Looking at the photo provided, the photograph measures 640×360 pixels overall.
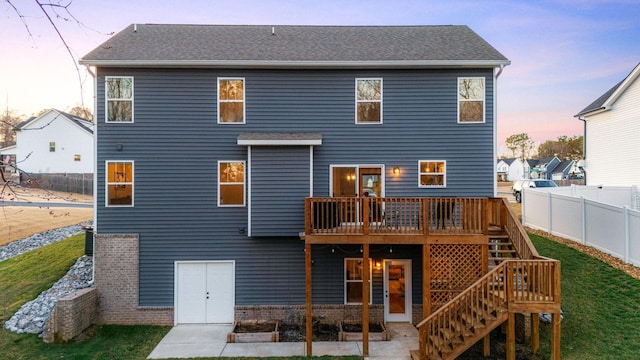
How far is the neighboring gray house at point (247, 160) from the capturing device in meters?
10.5

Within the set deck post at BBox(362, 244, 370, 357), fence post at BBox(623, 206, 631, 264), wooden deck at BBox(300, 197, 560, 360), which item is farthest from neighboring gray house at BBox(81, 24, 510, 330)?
fence post at BBox(623, 206, 631, 264)

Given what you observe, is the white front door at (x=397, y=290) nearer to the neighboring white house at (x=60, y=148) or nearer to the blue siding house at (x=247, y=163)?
the blue siding house at (x=247, y=163)

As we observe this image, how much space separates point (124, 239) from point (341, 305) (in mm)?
6975

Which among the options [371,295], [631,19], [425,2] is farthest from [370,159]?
[631,19]

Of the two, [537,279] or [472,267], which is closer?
[537,279]

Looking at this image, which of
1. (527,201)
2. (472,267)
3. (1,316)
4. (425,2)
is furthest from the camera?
(425,2)

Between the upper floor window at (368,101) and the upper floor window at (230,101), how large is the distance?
3.67 metres

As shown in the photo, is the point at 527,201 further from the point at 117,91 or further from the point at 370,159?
the point at 117,91

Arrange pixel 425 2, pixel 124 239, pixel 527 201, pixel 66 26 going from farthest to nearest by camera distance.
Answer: pixel 425 2
pixel 527 201
pixel 124 239
pixel 66 26

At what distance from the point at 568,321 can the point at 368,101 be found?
8284 mm

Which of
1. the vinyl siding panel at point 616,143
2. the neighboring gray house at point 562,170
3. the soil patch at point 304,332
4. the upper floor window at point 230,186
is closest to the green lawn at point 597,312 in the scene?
the soil patch at point 304,332

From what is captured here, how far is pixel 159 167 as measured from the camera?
10500mm

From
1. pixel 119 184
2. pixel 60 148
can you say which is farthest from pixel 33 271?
pixel 60 148

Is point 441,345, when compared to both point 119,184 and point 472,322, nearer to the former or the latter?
point 472,322
